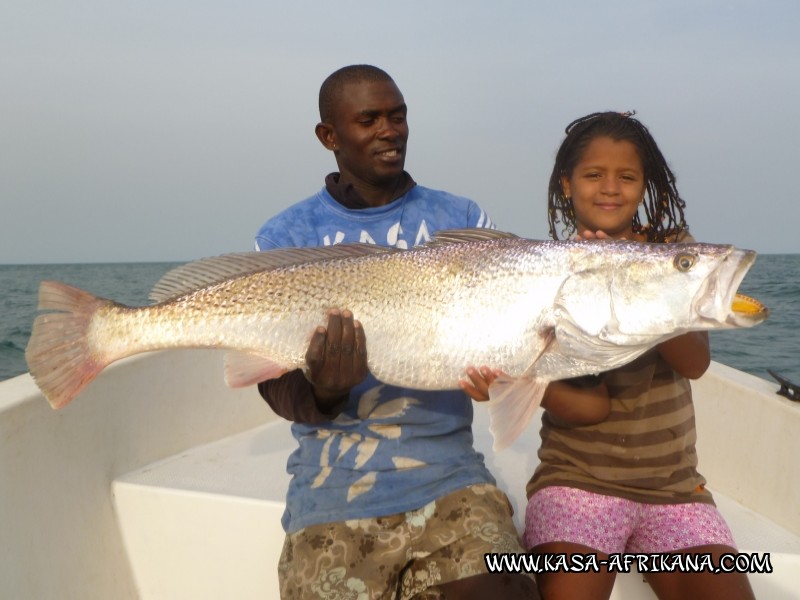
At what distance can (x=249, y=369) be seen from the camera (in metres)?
2.81

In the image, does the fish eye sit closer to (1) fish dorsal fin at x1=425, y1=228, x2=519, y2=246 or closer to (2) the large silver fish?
(2) the large silver fish

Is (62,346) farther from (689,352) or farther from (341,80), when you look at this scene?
(689,352)

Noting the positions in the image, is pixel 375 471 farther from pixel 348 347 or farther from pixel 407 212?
pixel 407 212

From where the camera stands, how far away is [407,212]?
11.3 ft

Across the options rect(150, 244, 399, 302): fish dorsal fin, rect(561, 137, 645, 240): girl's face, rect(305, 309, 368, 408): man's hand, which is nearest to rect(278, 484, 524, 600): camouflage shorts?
rect(305, 309, 368, 408): man's hand

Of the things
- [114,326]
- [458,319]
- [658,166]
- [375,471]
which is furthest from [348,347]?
[658,166]

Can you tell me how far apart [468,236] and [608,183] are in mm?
797

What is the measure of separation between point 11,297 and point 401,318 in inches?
1149

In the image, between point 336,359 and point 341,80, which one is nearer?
point 336,359

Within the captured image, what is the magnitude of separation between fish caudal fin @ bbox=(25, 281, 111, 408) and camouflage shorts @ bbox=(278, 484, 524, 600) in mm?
1061

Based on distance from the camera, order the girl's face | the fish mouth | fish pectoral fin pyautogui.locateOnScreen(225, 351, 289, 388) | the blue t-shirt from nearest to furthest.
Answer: the fish mouth, fish pectoral fin pyautogui.locateOnScreen(225, 351, 289, 388), the blue t-shirt, the girl's face

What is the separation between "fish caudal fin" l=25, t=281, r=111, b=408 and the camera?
2734mm

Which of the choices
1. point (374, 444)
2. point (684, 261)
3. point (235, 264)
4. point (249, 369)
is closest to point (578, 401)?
point (684, 261)

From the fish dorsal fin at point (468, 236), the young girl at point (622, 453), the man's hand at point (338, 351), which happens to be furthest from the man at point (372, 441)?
the fish dorsal fin at point (468, 236)
